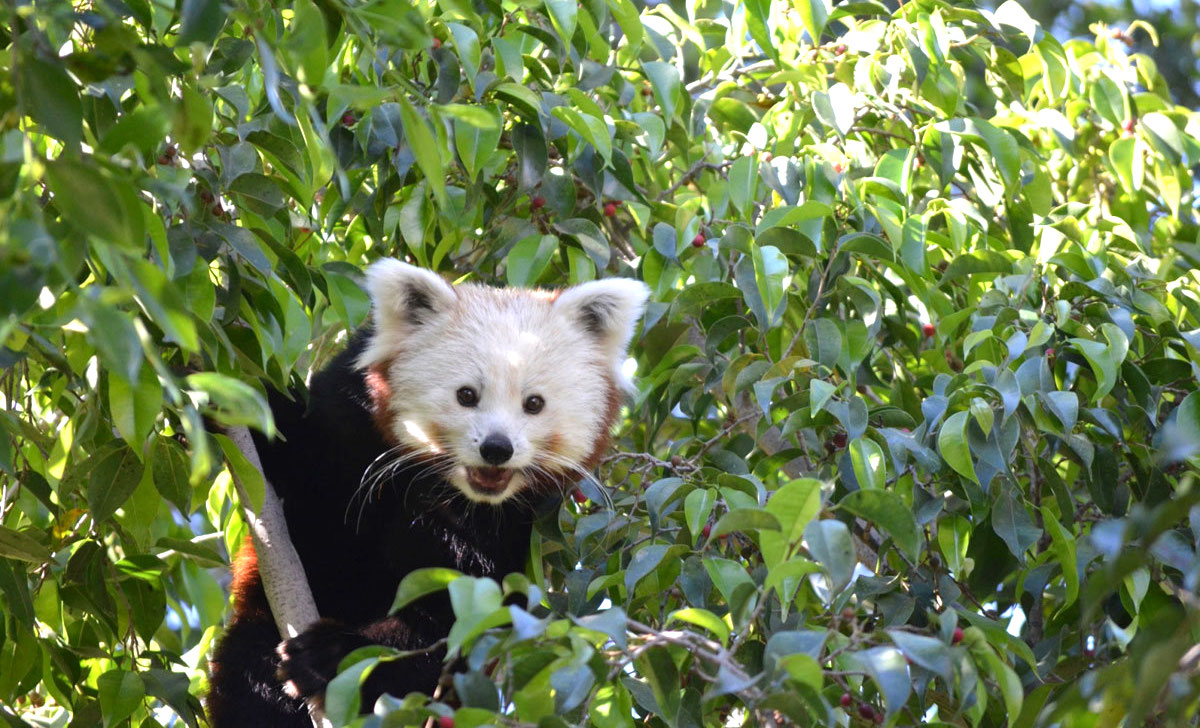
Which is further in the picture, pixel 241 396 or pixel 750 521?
pixel 750 521

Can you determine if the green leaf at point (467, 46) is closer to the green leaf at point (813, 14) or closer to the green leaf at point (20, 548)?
the green leaf at point (813, 14)

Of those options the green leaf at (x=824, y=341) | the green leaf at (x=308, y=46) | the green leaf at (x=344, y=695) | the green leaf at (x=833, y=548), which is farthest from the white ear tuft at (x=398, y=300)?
the green leaf at (x=833, y=548)

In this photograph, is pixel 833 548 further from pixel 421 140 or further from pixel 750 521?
pixel 421 140

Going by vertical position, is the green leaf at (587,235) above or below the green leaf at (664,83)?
below

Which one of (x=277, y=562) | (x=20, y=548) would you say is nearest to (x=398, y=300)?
(x=277, y=562)

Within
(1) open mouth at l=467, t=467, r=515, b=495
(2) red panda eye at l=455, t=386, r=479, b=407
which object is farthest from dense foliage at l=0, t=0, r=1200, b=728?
(2) red panda eye at l=455, t=386, r=479, b=407

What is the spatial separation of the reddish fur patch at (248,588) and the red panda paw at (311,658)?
1.45ft

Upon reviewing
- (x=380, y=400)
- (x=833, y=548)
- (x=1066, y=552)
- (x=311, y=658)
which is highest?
(x=833, y=548)

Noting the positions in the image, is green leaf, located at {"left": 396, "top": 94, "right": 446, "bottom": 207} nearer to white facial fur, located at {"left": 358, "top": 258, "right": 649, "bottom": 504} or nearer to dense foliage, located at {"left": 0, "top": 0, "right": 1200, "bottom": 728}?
dense foliage, located at {"left": 0, "top": 0, "right": 1200, "bottom": 728}

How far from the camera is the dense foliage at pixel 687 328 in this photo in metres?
2.11

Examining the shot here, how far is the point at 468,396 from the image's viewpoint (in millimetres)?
4203

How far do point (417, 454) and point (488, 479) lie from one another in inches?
9.6

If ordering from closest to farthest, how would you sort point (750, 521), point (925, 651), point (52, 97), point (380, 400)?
point (52, 97), point (925, 651), point (750, 521), point (380, 400)

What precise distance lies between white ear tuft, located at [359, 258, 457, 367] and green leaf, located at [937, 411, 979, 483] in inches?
76.0
